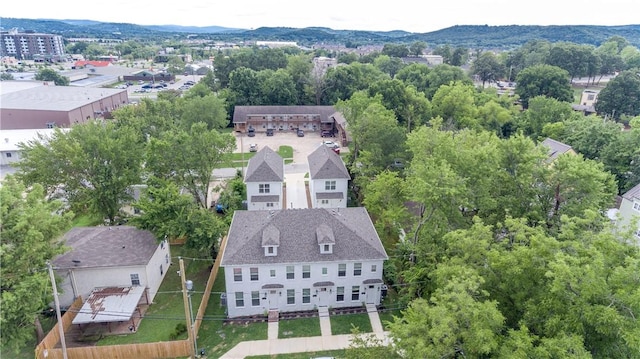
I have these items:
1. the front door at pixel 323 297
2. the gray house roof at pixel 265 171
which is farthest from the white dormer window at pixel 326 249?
the gray house roof at pixel 265 171

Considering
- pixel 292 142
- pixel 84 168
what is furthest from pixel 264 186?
pixel 292 142

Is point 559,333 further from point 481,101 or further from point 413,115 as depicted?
point 481,101

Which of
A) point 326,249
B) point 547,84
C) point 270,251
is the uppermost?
point 547,84

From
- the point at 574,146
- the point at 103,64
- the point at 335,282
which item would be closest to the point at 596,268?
the point at 335,282

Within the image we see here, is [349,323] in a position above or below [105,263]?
below

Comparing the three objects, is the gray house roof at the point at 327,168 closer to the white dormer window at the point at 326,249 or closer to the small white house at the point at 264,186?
the small white house at the point at 264,186

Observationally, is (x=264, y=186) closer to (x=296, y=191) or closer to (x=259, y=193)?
(x=259, y=193)

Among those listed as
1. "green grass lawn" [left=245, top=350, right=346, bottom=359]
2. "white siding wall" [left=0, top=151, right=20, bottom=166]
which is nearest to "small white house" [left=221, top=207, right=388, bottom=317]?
"green grass lawn" [left=245, top=350, right=346, bottom=359]
